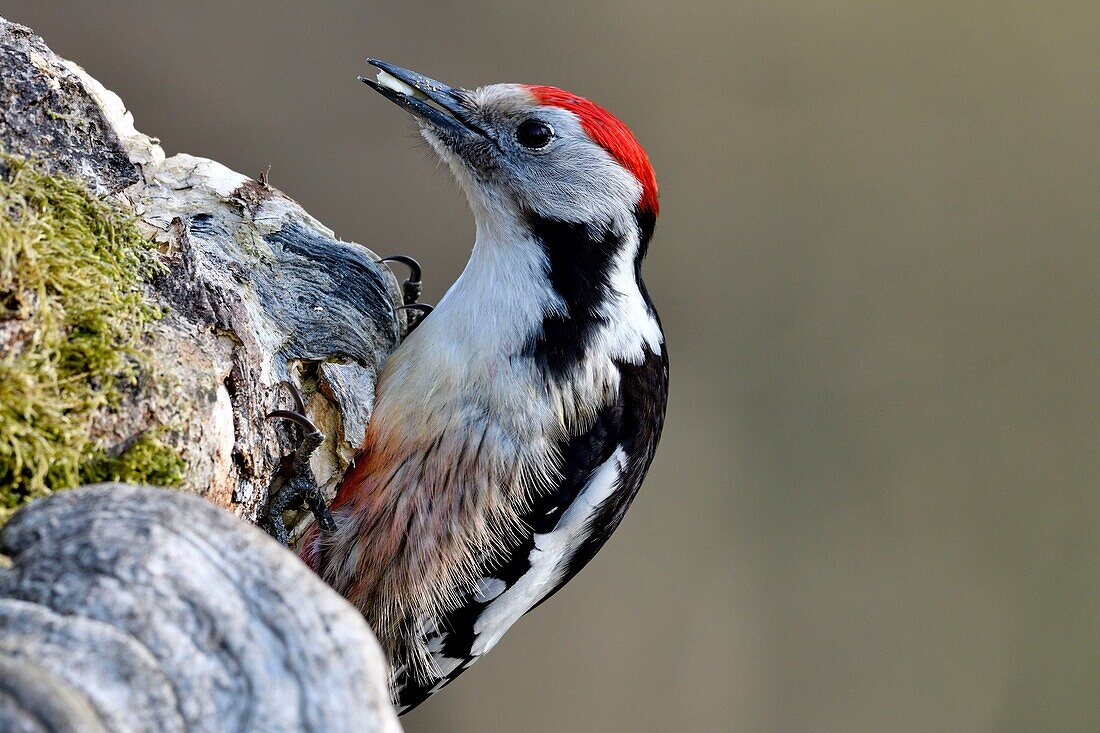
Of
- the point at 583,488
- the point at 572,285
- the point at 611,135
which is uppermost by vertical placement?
the point at 611,135

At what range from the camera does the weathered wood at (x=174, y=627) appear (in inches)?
28.4

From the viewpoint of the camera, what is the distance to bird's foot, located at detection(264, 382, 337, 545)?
1397mm

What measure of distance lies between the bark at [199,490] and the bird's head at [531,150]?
356 mm

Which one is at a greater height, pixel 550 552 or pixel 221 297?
pixel 221 297

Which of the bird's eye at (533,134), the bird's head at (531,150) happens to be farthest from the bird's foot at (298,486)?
the bird's eye at (533,134)

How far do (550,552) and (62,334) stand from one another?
110 cm

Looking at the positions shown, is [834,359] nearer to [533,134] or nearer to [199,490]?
[533,134]

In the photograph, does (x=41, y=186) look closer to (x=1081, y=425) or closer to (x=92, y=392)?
(x=92, y=392)

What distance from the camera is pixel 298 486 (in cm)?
148

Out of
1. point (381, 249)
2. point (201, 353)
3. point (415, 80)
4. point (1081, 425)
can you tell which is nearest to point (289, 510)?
point (201, 353)

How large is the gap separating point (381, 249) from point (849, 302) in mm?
2035

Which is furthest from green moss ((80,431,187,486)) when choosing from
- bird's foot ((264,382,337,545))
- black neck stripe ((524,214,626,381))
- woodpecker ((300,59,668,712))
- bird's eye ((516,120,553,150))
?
bird's eye ((516,120,553,150))

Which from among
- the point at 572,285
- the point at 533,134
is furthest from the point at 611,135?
the point at 572,285

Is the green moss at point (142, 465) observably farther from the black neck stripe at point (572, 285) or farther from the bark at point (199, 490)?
the black neck stripe at point (572, 285)
